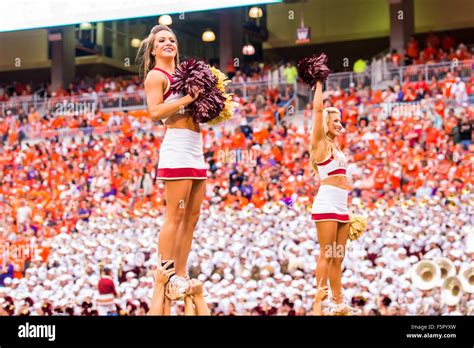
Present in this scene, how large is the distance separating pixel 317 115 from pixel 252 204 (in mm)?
6192

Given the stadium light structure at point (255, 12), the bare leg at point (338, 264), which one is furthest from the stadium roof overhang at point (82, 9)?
the bare leg at point (338, 264)

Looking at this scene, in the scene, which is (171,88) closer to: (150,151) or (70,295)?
(70,295)

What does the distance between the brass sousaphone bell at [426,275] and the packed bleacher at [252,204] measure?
95 millimetres

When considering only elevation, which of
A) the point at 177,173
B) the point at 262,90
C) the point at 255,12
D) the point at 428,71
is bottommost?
the point at 177,173

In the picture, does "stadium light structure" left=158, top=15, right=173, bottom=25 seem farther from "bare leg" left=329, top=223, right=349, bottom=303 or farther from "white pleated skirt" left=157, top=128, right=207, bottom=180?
"white pleated skirt" left=157, top=128, right=207, bottom=180

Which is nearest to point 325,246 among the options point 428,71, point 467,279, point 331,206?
point 331,206

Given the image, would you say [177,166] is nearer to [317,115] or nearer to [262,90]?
[317,115]

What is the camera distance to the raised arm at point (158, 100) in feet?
14.7

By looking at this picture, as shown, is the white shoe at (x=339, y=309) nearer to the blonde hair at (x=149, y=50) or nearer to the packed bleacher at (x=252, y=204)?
the blonde hair at (x=149, y=50)

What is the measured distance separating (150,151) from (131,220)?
2029 millimetres

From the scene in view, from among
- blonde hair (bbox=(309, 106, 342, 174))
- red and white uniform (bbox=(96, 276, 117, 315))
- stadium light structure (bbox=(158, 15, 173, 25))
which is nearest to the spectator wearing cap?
red and white uniform (bbox=(96, 276, 117, 315))

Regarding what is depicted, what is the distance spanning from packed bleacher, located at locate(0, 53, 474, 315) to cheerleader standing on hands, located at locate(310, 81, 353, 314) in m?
2.23

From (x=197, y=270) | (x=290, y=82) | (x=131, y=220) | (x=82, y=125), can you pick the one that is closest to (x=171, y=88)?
(x=197, y=270)

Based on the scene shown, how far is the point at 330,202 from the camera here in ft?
18.6
